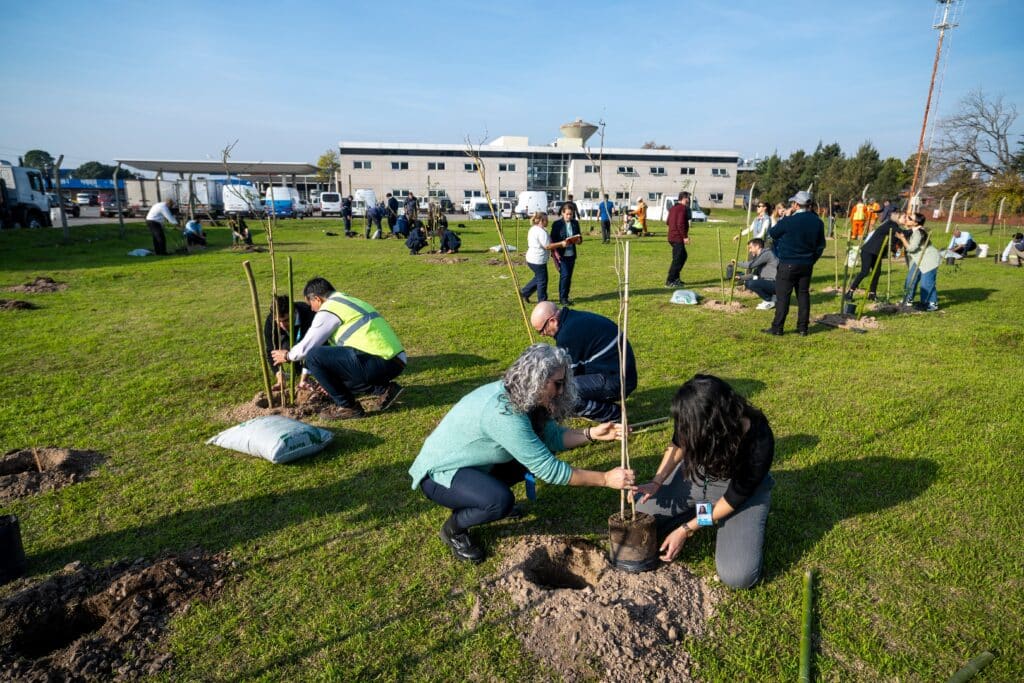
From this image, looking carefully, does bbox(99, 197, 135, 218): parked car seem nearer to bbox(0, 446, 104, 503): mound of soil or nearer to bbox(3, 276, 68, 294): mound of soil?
bbox(3, 276, 68, 294): mound of soil

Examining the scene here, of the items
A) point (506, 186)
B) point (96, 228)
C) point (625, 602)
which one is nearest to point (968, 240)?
point (625, 602)

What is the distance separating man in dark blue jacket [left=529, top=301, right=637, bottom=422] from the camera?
484 cm

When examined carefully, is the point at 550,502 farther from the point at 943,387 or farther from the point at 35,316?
the point at 35,316

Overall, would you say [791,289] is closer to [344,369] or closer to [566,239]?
[566,239]

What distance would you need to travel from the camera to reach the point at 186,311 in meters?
9.52

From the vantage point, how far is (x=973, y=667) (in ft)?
7.95

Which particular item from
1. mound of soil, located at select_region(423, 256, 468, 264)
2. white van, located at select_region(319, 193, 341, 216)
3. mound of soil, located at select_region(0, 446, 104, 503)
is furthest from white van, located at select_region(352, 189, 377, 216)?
mound of soil, located at select_region(0, 446, 104, 503)

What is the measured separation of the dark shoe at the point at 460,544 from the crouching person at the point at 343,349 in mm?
2155

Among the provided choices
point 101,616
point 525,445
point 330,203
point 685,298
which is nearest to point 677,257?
point 685,298

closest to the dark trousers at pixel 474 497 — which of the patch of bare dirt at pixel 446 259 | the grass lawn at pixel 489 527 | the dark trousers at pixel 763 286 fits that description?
the grass lawn at pixel 489 527

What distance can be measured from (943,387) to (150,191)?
47.2 m

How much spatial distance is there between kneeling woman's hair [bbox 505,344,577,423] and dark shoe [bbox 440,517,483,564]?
847mm

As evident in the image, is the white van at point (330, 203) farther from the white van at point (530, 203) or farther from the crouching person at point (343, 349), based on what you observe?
Result: the crouching person at point (343, 349)

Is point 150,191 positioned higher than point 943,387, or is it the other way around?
point 150,191
